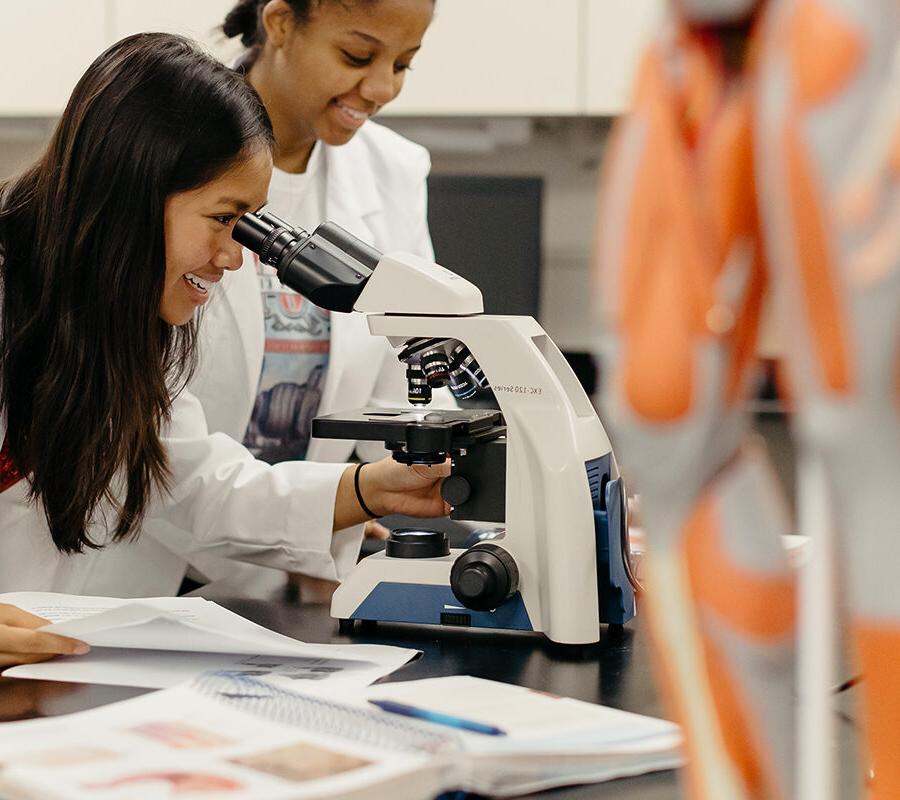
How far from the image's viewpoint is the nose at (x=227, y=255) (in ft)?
5.03

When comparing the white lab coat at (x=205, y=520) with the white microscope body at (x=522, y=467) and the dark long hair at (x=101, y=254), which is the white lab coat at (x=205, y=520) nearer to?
the dark long hair at (x=101, y=254)

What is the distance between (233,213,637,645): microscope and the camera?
1.26 meters

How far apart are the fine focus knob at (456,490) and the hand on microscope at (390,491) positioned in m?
0.10

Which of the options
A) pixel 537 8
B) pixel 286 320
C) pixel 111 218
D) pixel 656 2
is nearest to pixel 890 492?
pixel 656 2

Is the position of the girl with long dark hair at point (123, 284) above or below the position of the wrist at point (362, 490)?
above

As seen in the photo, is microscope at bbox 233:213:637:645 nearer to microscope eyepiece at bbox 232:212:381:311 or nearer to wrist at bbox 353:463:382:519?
microscope eyepiece at bbox 232:212:381:311

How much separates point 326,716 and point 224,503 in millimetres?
725

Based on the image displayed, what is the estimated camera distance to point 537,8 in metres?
3.17

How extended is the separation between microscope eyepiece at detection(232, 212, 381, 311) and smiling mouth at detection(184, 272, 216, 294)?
0.30 feet

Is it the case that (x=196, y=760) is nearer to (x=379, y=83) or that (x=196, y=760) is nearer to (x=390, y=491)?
(x=390, y=491)

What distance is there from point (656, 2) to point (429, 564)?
0.83 metres

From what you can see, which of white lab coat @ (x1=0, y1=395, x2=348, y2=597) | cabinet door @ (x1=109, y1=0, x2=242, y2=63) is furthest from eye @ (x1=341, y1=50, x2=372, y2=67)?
cabinet door @ (x1=109, y1=0, x2=242, y2=63)

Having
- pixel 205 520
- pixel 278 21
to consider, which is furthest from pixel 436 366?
pixel 278 21

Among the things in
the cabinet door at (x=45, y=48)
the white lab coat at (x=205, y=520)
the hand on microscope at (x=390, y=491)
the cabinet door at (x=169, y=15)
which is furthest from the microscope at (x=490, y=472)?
the cabinet door at (x=45, y=48)
